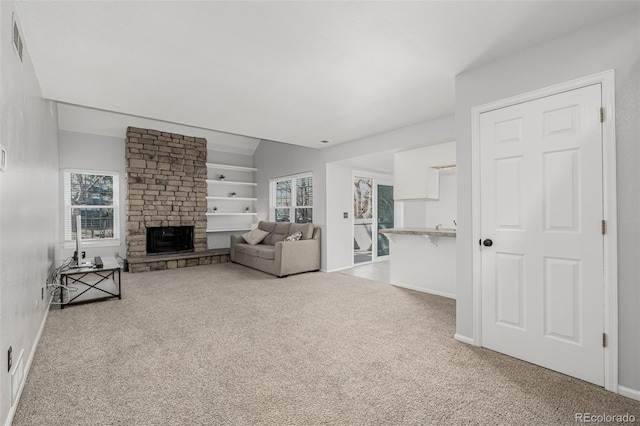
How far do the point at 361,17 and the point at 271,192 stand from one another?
19.2 ft

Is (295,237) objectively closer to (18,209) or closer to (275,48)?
A: (275,48)

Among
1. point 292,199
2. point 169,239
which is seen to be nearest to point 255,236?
point 292,199

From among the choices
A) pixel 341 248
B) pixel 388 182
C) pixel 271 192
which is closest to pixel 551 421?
pixel 341 248

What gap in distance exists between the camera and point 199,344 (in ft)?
A: 8.58

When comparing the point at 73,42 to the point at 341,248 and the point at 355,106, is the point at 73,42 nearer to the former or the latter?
the point at 355,106

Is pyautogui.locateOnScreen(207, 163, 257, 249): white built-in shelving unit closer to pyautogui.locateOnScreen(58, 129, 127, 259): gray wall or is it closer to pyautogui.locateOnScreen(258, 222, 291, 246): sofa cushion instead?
pyautogui.locateOnScreen(258, 222, 291, 246): sofa cushion

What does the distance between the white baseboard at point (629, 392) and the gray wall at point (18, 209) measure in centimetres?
343

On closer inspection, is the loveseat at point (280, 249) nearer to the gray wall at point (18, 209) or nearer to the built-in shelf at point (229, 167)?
the built-in shelf at point (229, 167)

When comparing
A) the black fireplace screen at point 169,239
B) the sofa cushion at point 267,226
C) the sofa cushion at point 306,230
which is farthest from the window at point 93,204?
the sofa cushion at point 306,230

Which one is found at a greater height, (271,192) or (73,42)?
(73,42)

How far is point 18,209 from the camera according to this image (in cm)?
200

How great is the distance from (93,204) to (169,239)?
1556 mm

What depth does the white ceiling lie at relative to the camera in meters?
1.91

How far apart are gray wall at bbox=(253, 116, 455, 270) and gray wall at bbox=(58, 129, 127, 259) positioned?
3007mm
